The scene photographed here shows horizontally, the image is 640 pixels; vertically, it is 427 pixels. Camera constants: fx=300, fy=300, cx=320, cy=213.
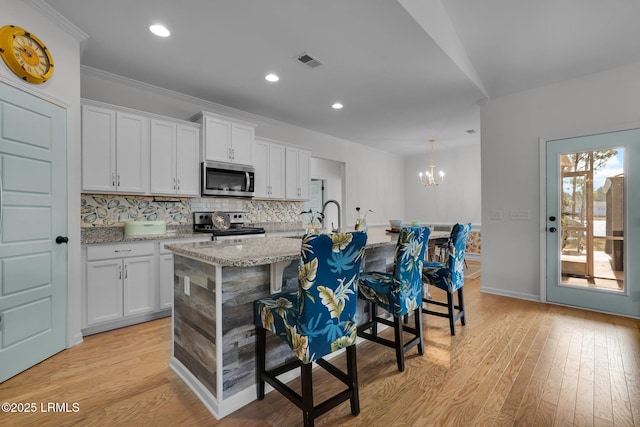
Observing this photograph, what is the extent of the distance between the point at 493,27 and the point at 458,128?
8.96 ft

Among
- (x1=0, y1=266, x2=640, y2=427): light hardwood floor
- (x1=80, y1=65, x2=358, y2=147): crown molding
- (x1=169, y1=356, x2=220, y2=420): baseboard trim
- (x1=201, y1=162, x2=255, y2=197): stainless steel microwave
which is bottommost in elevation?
(x1=0, y1=266, x2=640, y2=427): light hardwood floor

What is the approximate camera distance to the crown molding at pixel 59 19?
86.1 inches

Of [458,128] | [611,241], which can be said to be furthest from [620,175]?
[458,128]

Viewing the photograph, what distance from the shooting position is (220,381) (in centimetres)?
167

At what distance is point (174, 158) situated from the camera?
3482mm

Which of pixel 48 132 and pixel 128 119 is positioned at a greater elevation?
pixel 128 119

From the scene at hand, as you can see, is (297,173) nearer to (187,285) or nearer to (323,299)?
(187,285)

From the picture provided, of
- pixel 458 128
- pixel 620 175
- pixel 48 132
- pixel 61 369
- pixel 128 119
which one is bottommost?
pixel 61 369

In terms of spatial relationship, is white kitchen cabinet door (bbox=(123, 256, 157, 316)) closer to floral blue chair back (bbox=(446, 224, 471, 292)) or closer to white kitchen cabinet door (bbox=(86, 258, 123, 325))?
white kitchen cabinet door (bbox=(86, 258, 123, 325))

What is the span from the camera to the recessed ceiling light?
7.95ft

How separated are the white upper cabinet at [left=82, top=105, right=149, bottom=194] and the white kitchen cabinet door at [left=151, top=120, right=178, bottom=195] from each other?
69 millimetres

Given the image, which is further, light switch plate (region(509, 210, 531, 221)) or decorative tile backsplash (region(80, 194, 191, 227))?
light switch plate (region(509, 210, 531, 221))

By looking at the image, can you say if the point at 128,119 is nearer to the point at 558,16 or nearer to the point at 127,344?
the point at 127,344

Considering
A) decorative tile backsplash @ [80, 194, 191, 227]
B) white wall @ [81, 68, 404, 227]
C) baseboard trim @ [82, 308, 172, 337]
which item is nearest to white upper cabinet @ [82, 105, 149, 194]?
decorative tile backsplash @ [80, 194, 191, 227]
